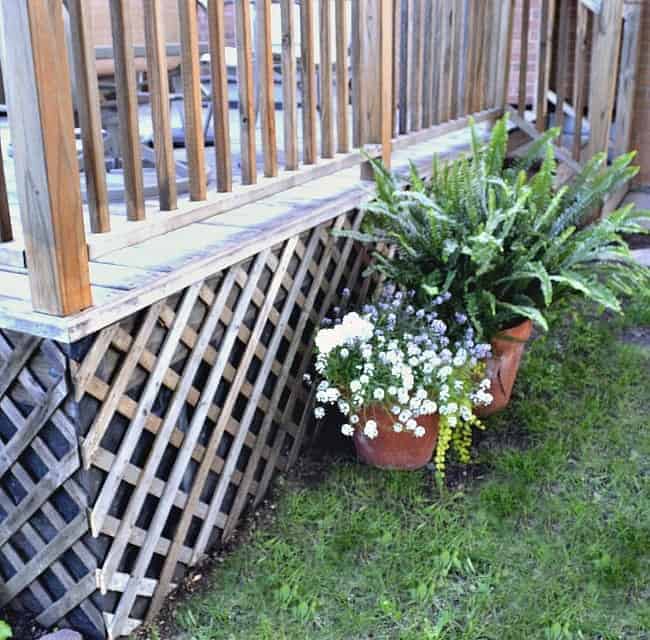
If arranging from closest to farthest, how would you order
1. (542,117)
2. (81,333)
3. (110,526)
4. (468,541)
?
(81,333) → (110,526) → (468,541) → (542,117)

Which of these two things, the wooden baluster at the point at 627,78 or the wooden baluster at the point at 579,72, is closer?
the wooden baluster at the point at 579,72

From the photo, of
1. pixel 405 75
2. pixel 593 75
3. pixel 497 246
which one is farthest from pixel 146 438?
pixel 593 75

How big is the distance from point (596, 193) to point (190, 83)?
1.59 metres

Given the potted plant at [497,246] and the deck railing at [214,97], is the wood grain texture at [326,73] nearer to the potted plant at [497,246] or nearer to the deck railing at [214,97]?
the deck railing at [214,97]

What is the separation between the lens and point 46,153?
1769 mm

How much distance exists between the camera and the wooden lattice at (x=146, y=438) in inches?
79.7

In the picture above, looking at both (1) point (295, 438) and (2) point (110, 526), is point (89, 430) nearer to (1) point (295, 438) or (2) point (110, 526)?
(2) point (110, 526)

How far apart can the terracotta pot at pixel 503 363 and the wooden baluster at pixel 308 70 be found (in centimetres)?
94

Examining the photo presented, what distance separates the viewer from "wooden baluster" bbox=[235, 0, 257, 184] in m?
2.40

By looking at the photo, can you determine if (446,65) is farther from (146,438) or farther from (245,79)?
(146,438)

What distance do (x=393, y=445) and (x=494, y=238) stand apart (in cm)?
74

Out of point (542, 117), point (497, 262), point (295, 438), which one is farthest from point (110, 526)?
point (542, 117)

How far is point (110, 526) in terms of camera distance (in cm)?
209

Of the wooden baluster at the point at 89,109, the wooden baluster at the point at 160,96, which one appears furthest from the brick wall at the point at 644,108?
the wooden baluster at the point at 89,109
